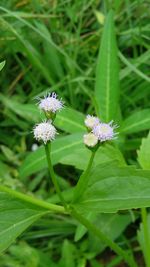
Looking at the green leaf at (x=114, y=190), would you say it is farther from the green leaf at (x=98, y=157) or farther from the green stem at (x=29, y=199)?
the green leaf at (x=98, y=157)

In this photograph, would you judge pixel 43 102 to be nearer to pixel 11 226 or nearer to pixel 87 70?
pixel 11 226

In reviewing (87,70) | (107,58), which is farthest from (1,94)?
(107,58)

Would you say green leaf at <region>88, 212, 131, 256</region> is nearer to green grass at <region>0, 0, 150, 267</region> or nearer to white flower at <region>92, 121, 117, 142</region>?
green grass at <region>0, 0, 150, 267</region>

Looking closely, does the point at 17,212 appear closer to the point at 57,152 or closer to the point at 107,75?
the point at 57,152

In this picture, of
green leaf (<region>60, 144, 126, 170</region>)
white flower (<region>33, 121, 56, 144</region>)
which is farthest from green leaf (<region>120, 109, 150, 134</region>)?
white flower (<region>33, 121, 56, 144</region>)

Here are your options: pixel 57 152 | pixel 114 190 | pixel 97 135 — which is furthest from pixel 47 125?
pixel 57 152

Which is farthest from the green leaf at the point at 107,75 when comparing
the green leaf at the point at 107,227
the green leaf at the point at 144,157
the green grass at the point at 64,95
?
the green leaf at the point at 107,227
